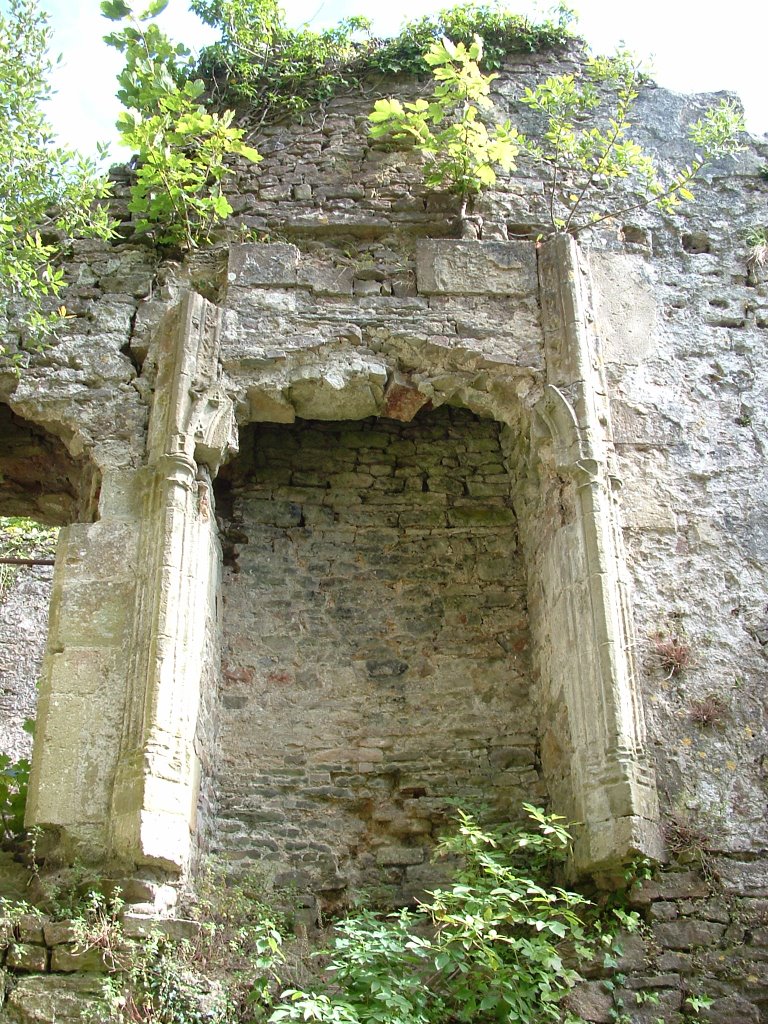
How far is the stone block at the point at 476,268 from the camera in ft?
22.1

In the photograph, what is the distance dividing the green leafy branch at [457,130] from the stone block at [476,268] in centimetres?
33

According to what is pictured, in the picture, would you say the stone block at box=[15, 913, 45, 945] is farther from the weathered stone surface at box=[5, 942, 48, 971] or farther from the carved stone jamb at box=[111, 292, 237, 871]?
the carved stone jamb at box=[111, 292, 237, 871]

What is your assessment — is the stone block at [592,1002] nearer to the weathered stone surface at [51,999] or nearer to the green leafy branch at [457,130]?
the weathered stone surface at [51,999]

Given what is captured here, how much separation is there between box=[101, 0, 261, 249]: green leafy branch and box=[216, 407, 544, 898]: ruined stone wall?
1.31 m

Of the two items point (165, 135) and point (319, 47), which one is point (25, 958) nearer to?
point (165, 135)

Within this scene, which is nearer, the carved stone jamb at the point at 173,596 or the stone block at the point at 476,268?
the carved stone jamb at the point at 173,596

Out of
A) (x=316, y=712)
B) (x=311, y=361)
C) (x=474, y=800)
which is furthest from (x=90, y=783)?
(x=311, y=361)

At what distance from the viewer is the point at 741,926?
5230 mm

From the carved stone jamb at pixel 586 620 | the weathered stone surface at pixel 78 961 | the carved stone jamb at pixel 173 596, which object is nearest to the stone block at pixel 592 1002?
the carved stone jamb at pixel 586 620

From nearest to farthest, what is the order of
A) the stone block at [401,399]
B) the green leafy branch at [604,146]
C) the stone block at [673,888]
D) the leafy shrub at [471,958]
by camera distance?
the leafy shrub at [471,958] → the stone block at [673,888] → the stone block at [401,399] → the green leafy branch at [604,146]

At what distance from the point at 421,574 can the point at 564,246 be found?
6.56 ft

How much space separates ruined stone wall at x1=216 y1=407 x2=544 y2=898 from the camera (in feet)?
20.5

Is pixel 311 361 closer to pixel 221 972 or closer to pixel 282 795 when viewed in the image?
pixel 282 795

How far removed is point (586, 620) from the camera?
230 inches
